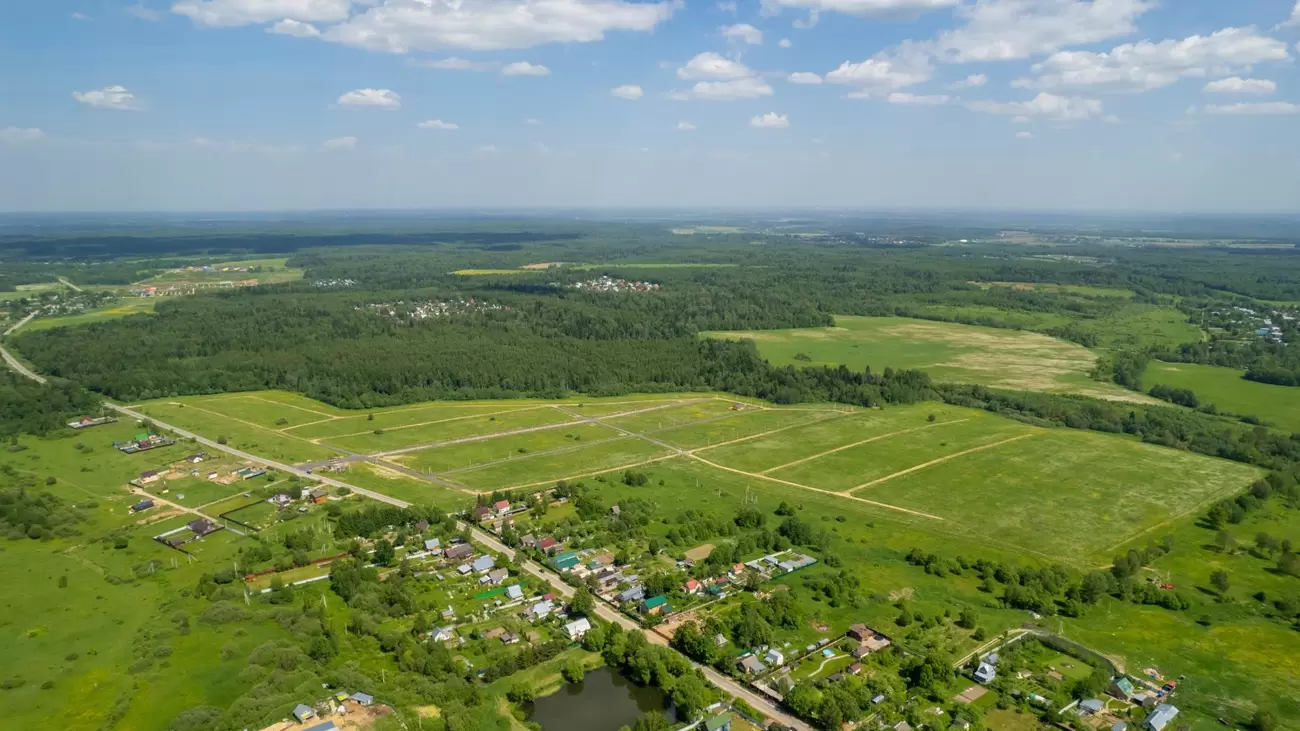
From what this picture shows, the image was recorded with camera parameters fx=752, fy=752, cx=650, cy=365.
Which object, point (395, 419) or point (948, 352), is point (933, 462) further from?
point (395, 419)

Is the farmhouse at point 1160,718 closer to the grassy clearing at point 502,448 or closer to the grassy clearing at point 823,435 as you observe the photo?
the grassy clearing at point 823,435

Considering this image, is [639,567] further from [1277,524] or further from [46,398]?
[46,398]

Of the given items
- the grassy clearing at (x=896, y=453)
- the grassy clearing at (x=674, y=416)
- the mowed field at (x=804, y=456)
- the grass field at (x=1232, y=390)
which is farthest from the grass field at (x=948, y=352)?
the grassy clearing at (x=674, y=416)

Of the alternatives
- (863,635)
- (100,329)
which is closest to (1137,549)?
(863,635)

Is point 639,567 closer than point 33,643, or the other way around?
point 33,643

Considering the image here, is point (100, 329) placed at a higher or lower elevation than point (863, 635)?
higher

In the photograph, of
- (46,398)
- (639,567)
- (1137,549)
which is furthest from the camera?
(46,398)

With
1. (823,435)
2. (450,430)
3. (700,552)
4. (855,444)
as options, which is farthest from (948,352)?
(700,552)
